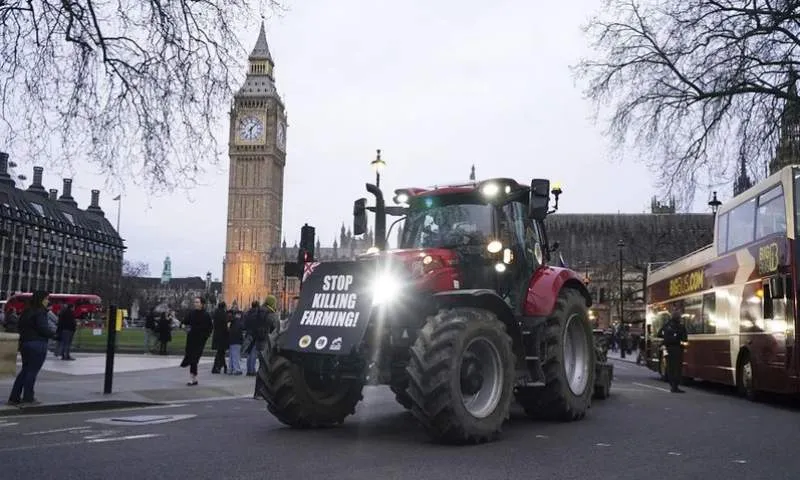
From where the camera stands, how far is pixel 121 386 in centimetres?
1409

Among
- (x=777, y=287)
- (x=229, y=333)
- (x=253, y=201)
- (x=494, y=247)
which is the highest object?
(x=253, y=201)

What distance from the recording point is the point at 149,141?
12141 mm

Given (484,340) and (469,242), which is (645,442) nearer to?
(484,340)

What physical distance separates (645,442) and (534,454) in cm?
164

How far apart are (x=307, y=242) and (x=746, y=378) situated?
33.6ft

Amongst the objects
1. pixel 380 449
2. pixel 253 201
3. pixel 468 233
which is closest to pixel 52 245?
pixel 253 201

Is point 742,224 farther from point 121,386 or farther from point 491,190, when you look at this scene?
point 121,386

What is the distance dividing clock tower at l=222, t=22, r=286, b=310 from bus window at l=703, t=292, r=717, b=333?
12825 cm

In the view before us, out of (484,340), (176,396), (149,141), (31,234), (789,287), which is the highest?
(31,234)

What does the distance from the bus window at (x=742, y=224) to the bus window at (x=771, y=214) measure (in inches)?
13.4

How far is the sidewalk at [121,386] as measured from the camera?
11.4 meters

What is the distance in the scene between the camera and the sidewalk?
37.4 feet

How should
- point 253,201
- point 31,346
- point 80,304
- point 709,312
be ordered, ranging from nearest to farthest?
point 31,346 → point 709,312 → point 80,304 → point 253,201

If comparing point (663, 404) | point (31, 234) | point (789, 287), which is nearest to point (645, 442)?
point (663, 404)
